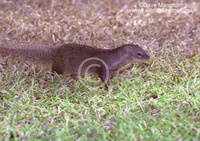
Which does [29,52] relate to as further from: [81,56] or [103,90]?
[103,90]

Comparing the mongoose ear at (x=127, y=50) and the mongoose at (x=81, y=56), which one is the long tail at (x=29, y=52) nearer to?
the mongoose at (x=81, y=56)

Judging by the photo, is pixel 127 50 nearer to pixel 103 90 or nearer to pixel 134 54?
pixel 134 54

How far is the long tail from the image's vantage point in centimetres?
326

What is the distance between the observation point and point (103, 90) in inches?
118

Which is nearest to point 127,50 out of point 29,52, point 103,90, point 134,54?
point 134,54

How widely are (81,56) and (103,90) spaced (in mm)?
530

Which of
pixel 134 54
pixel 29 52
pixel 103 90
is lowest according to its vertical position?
pixel 103 90

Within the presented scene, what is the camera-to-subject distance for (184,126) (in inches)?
88.4

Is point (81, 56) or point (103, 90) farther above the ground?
point (81, 56)

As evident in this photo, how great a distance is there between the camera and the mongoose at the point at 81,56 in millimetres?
3102

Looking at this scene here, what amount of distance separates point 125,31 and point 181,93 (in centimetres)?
176

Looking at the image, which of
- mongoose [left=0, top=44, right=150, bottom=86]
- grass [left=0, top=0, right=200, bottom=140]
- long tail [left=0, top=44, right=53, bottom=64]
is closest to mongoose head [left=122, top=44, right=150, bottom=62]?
mongoose [left=0, top=44, right=150, bottom=86]

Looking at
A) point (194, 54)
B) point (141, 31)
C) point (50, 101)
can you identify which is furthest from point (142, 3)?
point (50, 101)

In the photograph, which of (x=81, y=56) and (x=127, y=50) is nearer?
(x=127, y=50)
